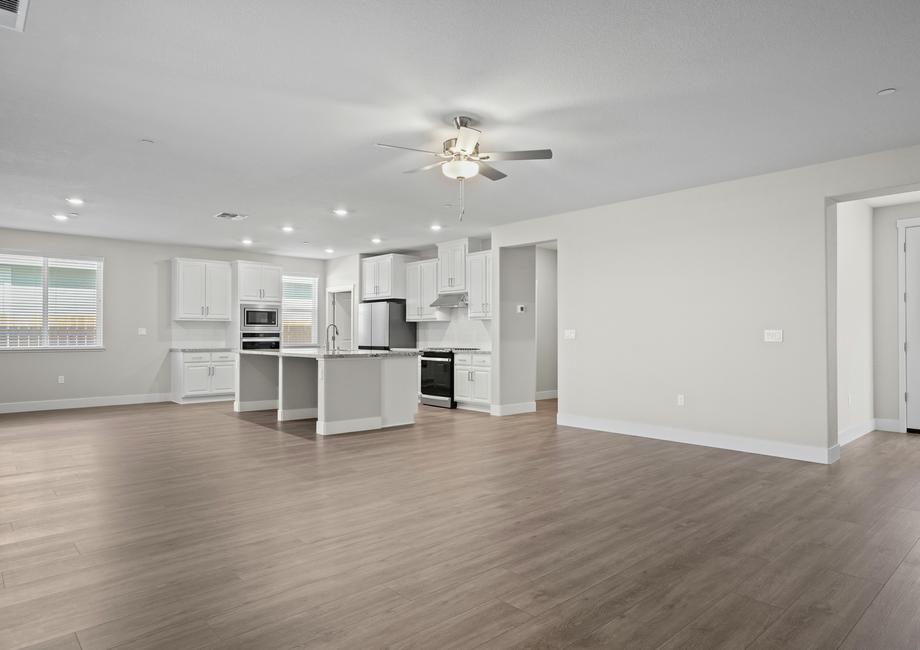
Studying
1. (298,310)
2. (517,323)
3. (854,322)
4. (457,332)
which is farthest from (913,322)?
(298,310)

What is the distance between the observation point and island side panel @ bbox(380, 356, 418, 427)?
6.67 m

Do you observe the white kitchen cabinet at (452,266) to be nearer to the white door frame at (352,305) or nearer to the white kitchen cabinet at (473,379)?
the white kitchen cabinet at (473,379)

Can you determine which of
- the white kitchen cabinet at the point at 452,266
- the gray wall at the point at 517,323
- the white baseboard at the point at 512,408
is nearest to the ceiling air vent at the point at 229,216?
the white kitchen cabinet at the point at 452,266

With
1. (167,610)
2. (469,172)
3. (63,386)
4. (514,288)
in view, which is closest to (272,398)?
(63,386)

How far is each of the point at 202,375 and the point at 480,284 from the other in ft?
16.5

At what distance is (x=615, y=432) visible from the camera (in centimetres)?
645

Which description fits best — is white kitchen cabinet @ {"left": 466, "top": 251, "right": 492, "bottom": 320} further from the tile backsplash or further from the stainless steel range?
the stainless steel range

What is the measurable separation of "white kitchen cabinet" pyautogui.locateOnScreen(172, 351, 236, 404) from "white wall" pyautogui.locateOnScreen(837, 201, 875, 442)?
8.75 metres

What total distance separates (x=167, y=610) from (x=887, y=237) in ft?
26.1

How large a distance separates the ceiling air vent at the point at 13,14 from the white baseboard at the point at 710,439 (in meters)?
6.12

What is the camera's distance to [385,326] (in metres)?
9.99

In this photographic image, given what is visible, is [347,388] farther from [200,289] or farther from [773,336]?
[200,289]

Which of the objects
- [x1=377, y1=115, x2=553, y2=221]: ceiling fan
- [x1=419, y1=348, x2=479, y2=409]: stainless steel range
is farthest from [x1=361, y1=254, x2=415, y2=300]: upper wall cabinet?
[x1=377, y1=115, x2=553, y2=221]: ceiling fan

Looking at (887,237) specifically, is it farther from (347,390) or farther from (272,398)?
(272,398)
